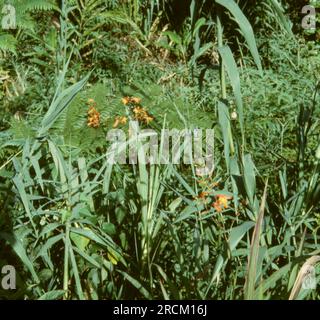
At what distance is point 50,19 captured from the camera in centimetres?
438

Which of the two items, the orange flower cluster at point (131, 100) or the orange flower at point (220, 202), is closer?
the orange flower at point (220, 202)

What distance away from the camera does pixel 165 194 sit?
2.27 metres

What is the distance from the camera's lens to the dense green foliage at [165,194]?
1772mm

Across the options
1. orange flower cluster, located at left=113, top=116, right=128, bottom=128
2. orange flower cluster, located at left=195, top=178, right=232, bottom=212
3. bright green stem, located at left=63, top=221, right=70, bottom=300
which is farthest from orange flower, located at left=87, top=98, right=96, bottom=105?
bright green stem, located at left=63, top=221, right=70, bottom=300

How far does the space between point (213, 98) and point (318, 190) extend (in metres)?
1.65

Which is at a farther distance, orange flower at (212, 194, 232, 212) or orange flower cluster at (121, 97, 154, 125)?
orange flower cluster at (121, 97, 154, 125)

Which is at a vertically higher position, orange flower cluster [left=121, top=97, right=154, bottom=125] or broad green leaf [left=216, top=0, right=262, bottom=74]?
broad green leaf [left=216, top=0, right=262, bottom=74]

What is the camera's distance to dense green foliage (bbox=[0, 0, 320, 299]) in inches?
69.8

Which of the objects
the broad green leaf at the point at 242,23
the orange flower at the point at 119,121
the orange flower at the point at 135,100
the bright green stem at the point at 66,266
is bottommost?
the bright green stem at the point at 66,266

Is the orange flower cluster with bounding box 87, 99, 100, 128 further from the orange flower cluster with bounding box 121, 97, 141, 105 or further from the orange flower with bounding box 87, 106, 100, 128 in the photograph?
the orange flower cluster with bounding box 121, 97, 141, 105

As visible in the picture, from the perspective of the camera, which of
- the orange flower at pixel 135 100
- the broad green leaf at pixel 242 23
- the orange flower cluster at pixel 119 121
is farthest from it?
the orange flower at pixel 135 100

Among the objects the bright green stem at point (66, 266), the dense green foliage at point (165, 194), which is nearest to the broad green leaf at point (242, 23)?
the dense green foliage at point (165, 194)

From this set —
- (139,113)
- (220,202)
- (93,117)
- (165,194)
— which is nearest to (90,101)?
(93,117)

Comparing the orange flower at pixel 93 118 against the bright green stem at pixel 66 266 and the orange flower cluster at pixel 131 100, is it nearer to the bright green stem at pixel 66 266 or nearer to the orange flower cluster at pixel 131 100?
the orange flower cluster at pixel 131 100
